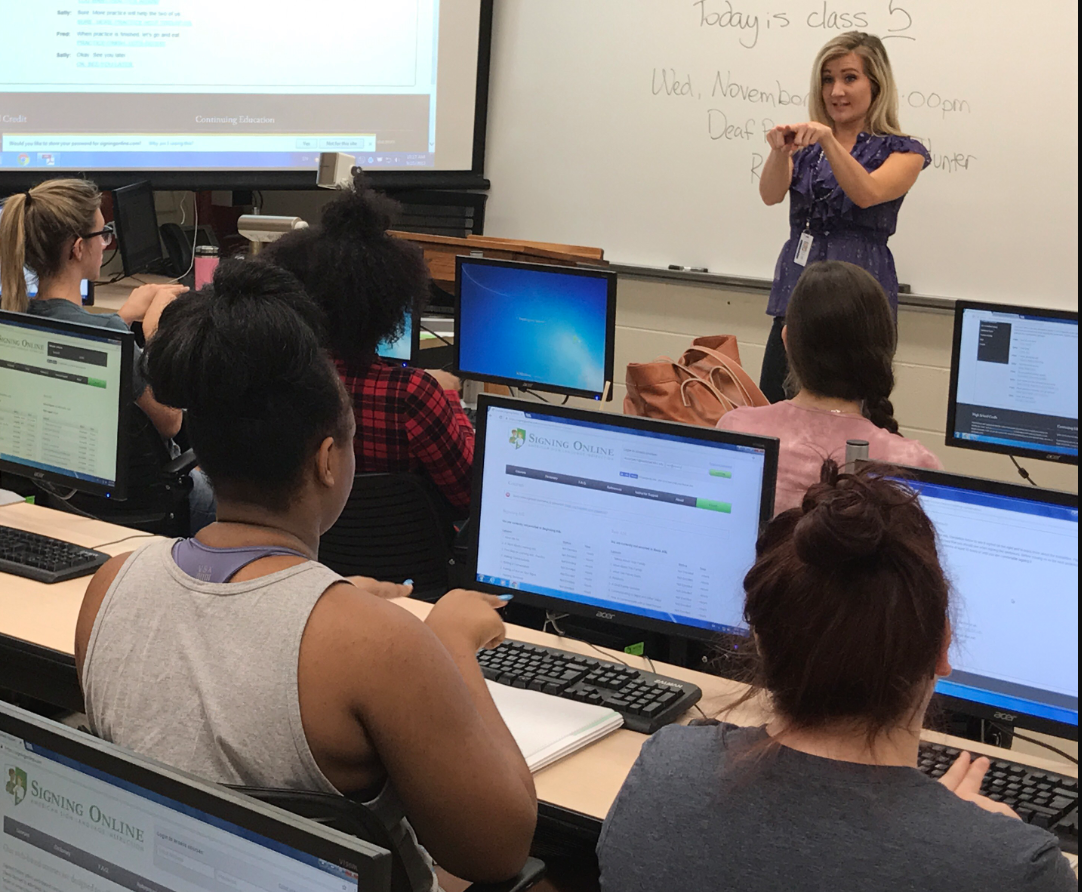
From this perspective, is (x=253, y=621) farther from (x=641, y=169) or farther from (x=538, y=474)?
(x=641, y=169)

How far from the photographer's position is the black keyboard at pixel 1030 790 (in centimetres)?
149

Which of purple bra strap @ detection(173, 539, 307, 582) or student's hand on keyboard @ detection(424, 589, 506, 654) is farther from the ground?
purple bra strap @ detection(173, 539, 307, 582)

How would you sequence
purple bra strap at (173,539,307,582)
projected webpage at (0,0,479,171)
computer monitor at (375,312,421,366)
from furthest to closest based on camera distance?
projected webpage at (0,0,479,171), computer monitor at (375,312,421,366), purple bra strap at (173,539,307,582)

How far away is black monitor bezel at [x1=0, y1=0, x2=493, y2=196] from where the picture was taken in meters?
4.79

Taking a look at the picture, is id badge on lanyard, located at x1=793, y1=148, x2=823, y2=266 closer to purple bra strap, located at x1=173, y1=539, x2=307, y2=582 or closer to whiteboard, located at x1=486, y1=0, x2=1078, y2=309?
whiteboard, located at x1=486, y1=0, x2=1078, y2=309

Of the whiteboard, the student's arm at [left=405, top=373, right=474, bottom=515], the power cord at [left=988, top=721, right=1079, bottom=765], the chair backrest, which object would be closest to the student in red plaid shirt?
the student's arm at [left=405, top=373, right=474, bottom=515]

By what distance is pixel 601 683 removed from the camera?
1887 millimetres

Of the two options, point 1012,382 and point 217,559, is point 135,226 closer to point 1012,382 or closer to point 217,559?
point 1012,382

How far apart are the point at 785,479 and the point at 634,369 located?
95 centimetres

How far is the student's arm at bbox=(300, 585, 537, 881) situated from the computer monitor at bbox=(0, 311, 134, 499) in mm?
1347

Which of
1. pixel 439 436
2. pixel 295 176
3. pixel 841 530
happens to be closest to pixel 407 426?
pixel 439 436

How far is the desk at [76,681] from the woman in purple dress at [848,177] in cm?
193

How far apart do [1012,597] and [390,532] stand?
1297 mm

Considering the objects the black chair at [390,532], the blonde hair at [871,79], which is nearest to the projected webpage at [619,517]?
the black chair at [390,532]
